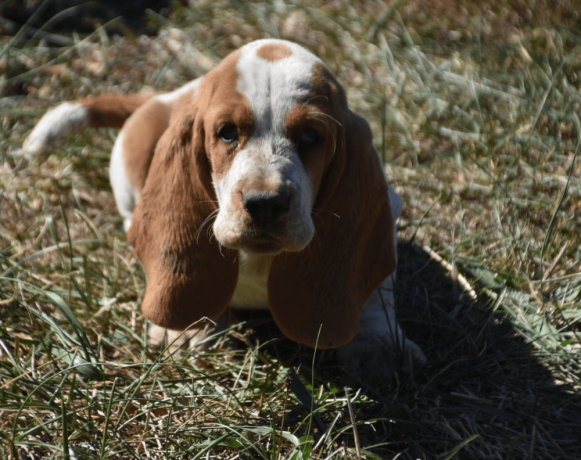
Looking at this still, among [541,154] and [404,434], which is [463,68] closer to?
[541,154]

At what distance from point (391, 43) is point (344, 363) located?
9.97 ft

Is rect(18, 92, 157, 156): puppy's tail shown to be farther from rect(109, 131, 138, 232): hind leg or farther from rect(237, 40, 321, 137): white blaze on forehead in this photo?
A: rect(237, 40, 321, 137): white blaze on forehead

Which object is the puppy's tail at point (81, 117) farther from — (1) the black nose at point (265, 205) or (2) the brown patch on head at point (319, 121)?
(1) the black nose at point (265, 205)

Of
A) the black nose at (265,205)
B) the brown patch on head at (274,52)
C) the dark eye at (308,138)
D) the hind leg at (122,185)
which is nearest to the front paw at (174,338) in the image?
the hind leg at (122,185)

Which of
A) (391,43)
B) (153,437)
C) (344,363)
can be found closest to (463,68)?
(391,43)

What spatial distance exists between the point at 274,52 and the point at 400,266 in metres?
1.29

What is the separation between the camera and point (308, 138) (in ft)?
Result: 7.99

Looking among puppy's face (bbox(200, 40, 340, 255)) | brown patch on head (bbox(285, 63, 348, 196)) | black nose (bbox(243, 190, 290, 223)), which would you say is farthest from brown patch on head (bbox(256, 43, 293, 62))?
black nose (bbox(243, 190, 290, 223))

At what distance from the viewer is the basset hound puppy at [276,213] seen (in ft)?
7.73

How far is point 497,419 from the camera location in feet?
8.44

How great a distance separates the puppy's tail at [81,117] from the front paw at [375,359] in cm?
175

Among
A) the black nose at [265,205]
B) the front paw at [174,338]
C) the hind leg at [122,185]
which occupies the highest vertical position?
the black nose at [265,205]

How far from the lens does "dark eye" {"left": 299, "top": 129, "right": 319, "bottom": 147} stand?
95.3 inches

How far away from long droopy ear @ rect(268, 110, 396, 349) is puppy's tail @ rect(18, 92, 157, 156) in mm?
1503
